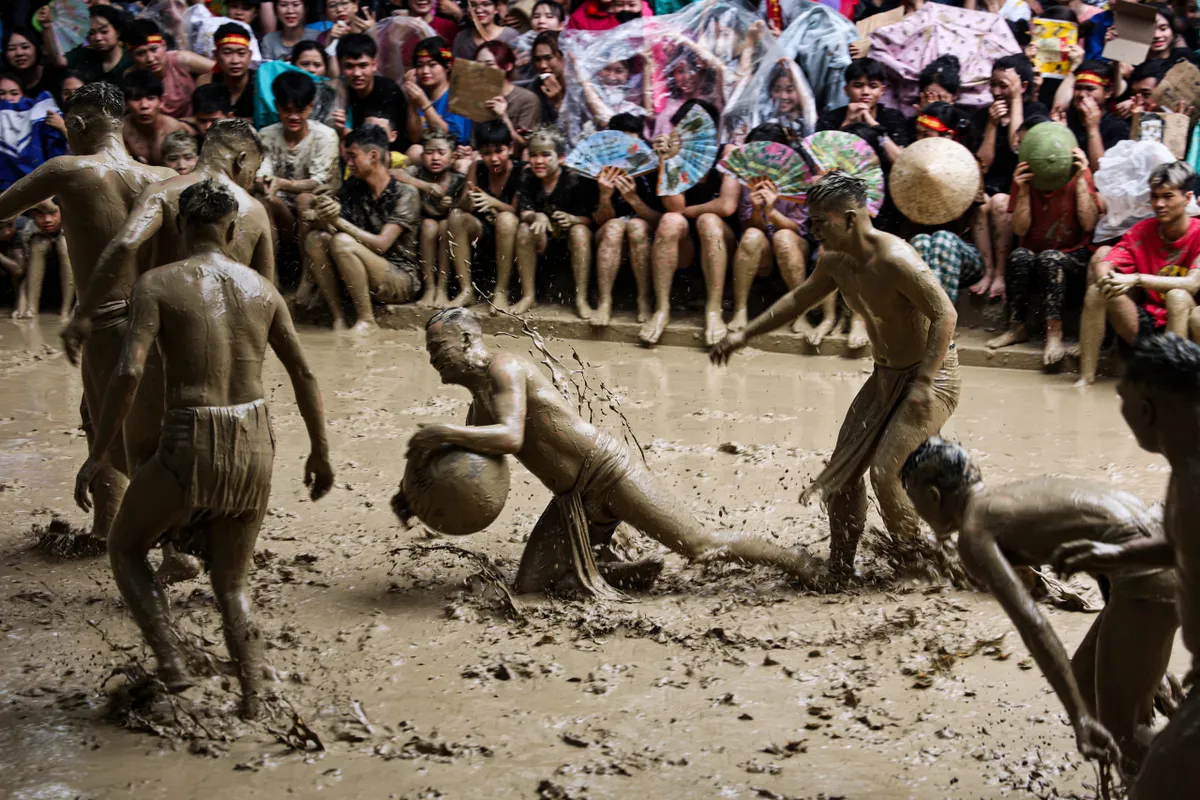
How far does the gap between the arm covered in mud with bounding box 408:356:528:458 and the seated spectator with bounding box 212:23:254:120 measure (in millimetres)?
6145

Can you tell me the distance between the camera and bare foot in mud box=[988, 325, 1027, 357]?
8445 millimetres

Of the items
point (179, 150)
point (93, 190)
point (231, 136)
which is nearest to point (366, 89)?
point (179, 150)

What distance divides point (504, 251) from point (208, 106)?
252 cm

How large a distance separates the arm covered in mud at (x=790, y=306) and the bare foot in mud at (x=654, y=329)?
3.31 metres

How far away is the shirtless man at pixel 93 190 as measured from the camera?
16.5 ft

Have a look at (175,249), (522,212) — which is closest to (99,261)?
(175,249)

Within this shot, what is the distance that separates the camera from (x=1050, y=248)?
27.6ft

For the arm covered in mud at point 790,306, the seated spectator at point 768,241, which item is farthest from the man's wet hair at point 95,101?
the seated spectator at point 768,241

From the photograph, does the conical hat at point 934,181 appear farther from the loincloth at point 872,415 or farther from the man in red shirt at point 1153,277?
the loincloth at point 872,415

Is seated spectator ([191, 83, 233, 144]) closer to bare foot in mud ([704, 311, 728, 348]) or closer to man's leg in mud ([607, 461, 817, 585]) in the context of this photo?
bare foot in mud ([704, 311, 728, 348])

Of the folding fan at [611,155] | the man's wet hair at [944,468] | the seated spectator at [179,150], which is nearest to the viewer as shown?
the man's wet hair at [944,468]

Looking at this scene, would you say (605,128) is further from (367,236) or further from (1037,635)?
(1037,635)

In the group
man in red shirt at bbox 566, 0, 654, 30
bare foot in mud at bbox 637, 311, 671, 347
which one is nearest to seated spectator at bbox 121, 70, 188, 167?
man in red shirt at bbox 566, 0, 654, 30

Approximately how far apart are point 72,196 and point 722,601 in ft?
9.43
